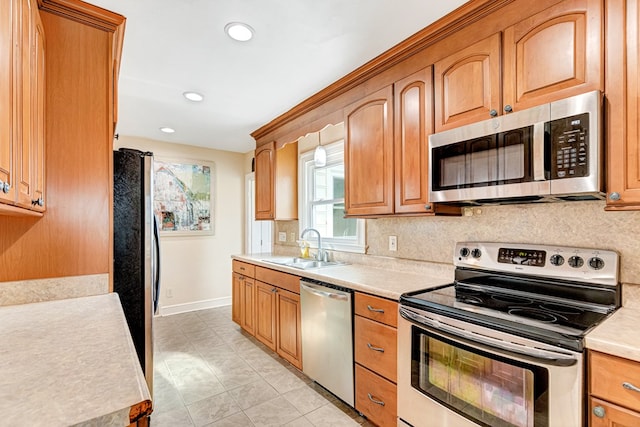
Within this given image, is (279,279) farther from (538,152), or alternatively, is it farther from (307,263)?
(538,152)

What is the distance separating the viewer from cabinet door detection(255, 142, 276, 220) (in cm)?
354

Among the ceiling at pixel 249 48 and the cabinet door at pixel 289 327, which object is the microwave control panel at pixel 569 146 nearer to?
the ceiling at pixel 249 48

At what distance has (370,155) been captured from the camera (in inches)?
89.1

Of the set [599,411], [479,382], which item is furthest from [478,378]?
[599,411]

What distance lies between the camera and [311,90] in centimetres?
268

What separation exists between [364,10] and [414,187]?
1028mm

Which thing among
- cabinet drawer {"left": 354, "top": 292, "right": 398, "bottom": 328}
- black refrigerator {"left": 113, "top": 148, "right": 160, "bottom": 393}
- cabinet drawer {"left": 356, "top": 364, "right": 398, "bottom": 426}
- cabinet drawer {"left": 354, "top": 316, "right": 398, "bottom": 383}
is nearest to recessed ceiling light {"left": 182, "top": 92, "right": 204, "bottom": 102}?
black refrigerator {"left": 113, "top": 148, "right": 160, "bottom": 393}

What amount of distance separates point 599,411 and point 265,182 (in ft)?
10.6

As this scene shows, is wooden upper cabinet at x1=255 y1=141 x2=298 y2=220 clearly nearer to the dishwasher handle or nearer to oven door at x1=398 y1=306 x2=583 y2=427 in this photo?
the dishwasher handle

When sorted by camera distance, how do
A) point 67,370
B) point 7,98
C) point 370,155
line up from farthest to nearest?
1. point 370,155
2. point 7,98
3. point 67,370

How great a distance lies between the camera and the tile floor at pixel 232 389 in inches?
79.4

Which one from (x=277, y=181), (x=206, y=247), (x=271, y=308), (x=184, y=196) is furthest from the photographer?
(x=206, y=247)

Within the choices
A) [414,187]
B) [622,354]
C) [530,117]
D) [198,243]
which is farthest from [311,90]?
[198,243]

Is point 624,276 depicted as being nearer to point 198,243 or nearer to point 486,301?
point 486,301
